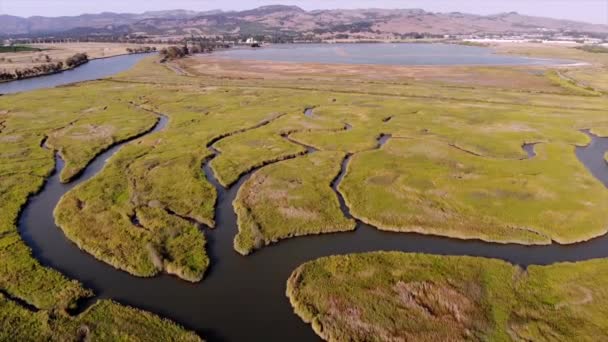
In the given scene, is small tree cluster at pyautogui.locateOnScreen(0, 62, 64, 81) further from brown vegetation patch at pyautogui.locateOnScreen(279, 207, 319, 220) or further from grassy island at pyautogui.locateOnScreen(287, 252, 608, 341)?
grassy island at pyautogui.locateOnScreen(287, 252, 608, 341)

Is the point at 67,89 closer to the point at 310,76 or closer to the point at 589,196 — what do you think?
the point at 310,76

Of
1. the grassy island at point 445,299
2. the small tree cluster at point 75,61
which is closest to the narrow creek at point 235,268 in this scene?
the grassy island at point 445,299

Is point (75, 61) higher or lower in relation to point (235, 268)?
higher

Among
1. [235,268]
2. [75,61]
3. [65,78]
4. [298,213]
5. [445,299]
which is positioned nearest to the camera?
[445,299]

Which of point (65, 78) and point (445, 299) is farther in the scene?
point (65, 78)

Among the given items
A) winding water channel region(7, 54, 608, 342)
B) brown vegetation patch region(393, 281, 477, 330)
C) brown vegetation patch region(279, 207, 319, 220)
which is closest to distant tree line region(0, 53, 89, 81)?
winding water channel region(7, 54, 608, 342)

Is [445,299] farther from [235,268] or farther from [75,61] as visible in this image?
[75,61]

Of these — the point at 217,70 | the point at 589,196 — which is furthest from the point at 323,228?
the point at 217,70

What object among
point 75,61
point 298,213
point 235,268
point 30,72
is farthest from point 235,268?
point 75,61
